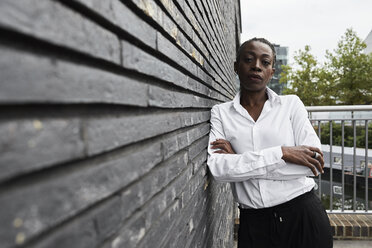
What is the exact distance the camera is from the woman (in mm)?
2123

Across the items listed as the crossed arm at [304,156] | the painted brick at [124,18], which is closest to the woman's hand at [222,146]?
the crossed arm at [304,156]

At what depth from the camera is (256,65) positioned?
2.46 meters

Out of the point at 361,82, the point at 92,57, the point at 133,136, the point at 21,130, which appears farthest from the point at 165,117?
the point at 361,82

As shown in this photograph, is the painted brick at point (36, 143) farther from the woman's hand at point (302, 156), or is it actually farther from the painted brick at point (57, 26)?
the woman's hand at point (302, 156)

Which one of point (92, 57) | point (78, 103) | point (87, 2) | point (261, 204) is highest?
point (87, 2)

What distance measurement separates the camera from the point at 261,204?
2.28 metres

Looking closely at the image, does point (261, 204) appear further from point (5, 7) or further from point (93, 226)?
point (5, 7)

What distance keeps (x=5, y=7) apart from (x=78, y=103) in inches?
9.8

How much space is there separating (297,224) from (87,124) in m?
2.09

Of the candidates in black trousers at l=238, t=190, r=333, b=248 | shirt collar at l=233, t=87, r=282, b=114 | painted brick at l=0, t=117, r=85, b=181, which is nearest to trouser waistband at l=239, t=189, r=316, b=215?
black trousers at l=238, t=190, r=333, b=248

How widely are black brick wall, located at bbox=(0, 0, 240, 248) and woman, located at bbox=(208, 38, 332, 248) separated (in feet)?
3.00

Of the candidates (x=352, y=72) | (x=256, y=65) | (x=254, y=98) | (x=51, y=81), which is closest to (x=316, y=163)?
(x=254, y=98)

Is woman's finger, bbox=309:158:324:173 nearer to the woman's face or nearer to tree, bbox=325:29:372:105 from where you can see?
the woman's face

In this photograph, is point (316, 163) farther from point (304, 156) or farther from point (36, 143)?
point (36, 143)
